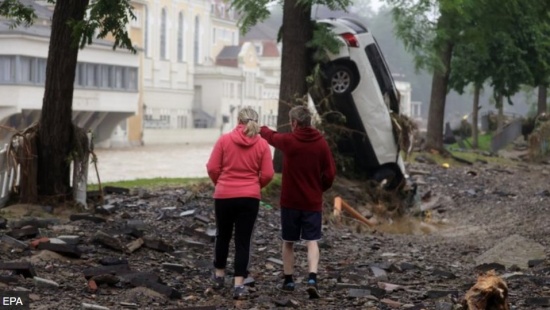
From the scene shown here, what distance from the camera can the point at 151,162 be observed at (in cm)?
6912

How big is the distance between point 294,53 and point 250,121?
12067mm

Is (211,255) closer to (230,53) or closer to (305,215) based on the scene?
(305,215)

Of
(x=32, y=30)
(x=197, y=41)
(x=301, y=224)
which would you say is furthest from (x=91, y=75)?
(x=301, y=224)

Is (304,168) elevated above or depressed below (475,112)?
above

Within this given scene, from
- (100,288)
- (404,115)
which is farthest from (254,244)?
(404,115)

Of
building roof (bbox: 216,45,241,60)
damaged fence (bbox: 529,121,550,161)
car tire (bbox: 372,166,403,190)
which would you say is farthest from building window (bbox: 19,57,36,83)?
building roof (bbox: 216,45,241,60)

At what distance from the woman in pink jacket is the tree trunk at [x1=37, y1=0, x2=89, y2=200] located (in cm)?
606

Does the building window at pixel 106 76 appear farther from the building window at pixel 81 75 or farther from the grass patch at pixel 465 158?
the grass patch at pixel 465 158

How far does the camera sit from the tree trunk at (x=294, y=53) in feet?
75.6

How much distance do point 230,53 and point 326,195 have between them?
114588 mm

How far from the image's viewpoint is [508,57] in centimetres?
4766

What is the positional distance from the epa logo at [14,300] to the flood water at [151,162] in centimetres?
3263

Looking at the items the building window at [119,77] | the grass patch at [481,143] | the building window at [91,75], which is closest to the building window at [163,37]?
the building window at [119,77]

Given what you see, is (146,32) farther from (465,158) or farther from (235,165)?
(235,165)
